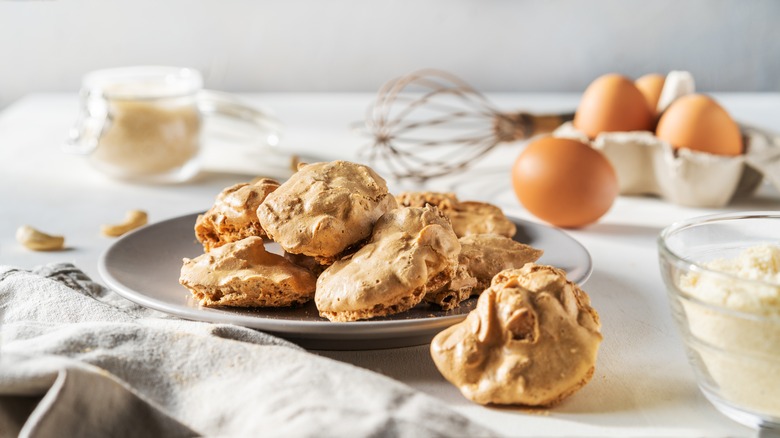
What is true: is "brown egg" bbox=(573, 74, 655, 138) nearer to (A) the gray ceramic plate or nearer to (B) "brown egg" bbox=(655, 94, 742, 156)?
(B) "brown egg" bbox=(655, 94, 742, 156)

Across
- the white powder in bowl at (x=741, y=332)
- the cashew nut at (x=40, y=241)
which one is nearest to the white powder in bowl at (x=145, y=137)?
the cashew nut at (x=40, y=241)

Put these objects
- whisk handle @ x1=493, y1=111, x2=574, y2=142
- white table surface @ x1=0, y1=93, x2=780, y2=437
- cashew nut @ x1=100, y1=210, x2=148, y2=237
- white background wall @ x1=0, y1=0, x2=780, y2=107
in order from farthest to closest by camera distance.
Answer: white background wall @ x1=0, y1=0, x2=780, y2=107 → whisk handle @ x1=493, y1=111, x2=574, y2=142 → cashew nut @ x1=100, y1=210, x2=148, y2=237 → white table surface @ x1=0, y1=93, x2=780, y2=437

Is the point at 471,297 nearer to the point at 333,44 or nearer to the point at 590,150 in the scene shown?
the point at 590,150

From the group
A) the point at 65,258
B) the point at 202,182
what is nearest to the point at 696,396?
the point at 65,258

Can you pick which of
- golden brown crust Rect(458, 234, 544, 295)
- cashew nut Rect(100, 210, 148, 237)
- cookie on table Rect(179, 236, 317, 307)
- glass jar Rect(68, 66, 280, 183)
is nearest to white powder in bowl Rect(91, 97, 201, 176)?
glass jar Rect(68, 66, 280, 183)

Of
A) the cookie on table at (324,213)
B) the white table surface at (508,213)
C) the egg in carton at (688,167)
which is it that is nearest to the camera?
the white table surface at (508,213)

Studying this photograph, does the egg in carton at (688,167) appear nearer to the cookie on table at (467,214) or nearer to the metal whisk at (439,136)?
the metal whisk at (439,136)

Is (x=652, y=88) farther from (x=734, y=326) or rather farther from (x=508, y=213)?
(x=734, y=326)
